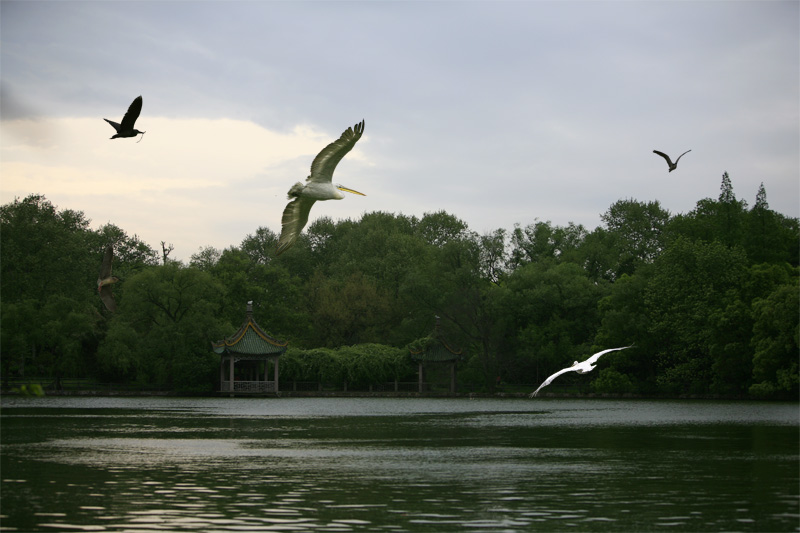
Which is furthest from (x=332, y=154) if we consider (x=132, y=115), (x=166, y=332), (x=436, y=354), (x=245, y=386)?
(x=436, y=354)

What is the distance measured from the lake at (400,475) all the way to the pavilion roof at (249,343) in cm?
2512

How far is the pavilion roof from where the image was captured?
6412 cm

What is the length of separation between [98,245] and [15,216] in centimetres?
1441

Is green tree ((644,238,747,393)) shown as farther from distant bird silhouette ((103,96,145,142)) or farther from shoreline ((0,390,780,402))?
distant bird silhouette ((103,96,145,142))

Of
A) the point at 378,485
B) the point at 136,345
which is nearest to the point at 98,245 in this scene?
the point at 136,345

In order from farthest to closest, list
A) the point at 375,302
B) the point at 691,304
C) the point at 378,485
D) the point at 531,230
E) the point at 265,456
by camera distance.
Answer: the point at 531,230
the point at 375,302
the point at 691,304
the point at 265,456
the point at 378,485

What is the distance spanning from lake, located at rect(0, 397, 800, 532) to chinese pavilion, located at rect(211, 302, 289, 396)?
25363 millimetres

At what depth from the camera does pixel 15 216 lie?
7238 centimetres

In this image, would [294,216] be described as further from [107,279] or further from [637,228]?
[637,228]

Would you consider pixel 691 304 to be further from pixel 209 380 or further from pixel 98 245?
pixel 98 245

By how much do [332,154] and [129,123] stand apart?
2.94 meters

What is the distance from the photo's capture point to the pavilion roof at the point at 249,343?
6412 centimetres

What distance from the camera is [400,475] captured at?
65.9ft

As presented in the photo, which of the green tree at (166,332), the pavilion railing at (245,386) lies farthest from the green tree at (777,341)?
the green tree at (166,332)
